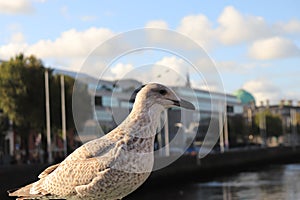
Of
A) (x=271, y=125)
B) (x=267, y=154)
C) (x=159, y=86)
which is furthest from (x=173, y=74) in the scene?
(x=271, y=125)

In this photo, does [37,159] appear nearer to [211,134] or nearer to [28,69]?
[28,69]

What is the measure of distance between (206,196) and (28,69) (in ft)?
99.9

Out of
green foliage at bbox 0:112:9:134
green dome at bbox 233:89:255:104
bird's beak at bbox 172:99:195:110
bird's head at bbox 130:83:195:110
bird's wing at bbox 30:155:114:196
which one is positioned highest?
green dome at bbox 233:89:255:104

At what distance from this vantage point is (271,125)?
484 ft

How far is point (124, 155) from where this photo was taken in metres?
4.88

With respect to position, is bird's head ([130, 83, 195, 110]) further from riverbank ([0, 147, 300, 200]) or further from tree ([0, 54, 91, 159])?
tree ([0, 54, 91, 159])

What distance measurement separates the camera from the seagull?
16.0 feet

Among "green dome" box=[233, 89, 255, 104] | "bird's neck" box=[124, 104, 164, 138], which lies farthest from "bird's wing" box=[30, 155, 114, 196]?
"green dome" box=[233, 89, 255, 104]

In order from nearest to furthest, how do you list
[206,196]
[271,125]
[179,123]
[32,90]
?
1. [179,123]
2. [206,196]
3. [32,90]
4. [271,125]

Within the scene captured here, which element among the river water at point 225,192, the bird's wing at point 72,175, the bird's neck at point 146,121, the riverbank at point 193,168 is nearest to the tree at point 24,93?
the riverbank at point 193,168

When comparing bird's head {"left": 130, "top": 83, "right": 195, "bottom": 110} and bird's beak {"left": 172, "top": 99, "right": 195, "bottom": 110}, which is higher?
bird's head {"left": 130, "top": 83, "right": 195, "bottom": 110}

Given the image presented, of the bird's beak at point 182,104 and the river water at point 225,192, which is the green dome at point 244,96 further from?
the bird's beak at point 182,104

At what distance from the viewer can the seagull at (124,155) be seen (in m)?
4.88

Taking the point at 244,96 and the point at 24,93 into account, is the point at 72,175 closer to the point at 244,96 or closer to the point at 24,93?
the point at 24,93
